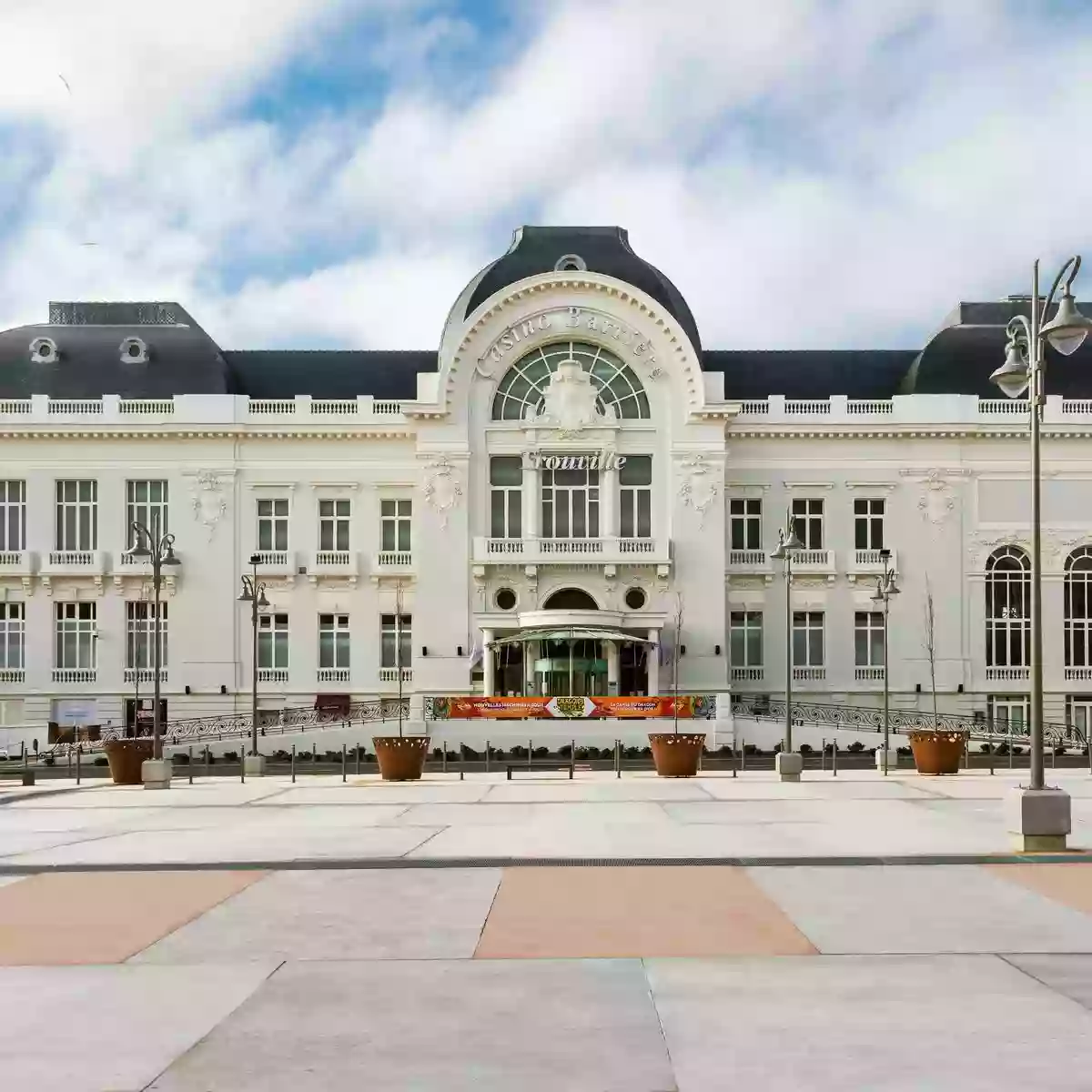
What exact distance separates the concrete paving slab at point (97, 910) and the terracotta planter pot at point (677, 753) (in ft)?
65.7

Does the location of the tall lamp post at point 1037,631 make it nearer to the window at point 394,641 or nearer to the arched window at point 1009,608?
the arched window at point 1009,608

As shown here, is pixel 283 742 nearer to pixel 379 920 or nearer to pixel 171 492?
pixel 171 492

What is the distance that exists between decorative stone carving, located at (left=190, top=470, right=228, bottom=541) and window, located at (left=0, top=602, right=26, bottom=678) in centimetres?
955

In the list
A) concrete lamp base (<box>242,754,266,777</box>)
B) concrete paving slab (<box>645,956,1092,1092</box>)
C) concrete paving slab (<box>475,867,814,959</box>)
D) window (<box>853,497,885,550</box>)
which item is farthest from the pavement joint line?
window (<box>853,497,885,550</box>)

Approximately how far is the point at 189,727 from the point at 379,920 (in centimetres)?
4692

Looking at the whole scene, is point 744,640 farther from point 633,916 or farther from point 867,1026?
point 867,1026

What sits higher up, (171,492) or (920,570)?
(171,492)

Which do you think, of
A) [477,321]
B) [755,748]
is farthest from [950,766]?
[477,321]

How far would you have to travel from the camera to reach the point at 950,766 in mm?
35094

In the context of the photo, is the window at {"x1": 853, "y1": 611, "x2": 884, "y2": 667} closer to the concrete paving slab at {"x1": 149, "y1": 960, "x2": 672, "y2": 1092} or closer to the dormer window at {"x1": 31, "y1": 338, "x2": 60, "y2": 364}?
the dormer window at {"x1": 31, "y1": 338, "x2": 60, "y2": 364}

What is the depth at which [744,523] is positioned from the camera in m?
64.6

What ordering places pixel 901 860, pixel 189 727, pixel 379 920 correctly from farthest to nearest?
pixel 189 727
pixel 901 860
pixel 379 920

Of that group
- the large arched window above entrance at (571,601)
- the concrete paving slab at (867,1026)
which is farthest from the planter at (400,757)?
the large arched window above entrance at (571,601)

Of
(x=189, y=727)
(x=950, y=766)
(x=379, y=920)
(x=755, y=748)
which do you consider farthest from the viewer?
(x=189, y=727)
